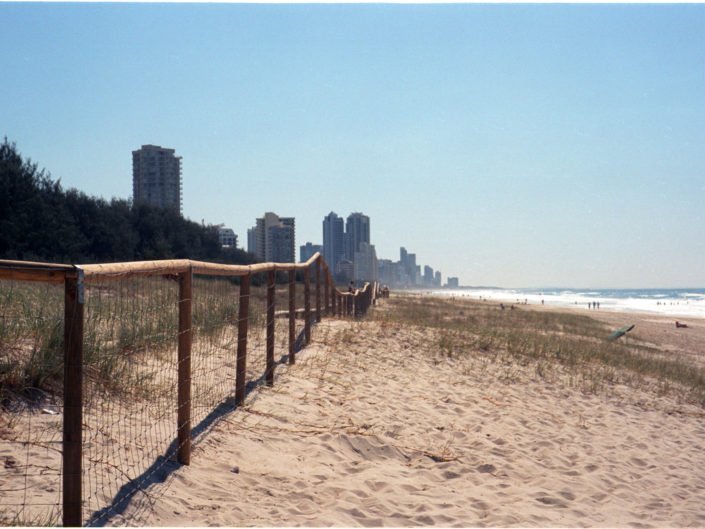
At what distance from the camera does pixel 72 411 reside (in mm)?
3246

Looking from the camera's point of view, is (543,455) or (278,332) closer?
(543,455)

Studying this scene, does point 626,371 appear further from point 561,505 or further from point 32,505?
point 32,505

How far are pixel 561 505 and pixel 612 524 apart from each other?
41cm

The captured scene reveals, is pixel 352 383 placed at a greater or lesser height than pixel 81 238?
lesser

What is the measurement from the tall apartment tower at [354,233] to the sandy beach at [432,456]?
125 meters

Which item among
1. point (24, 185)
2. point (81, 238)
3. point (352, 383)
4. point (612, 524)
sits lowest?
point (612, 524)

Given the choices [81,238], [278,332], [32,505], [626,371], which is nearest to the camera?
[32,505]

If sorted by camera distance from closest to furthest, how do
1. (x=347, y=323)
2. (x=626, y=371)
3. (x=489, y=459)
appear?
(x=489, y=459)
(x=626, y=371)
(x=347, y=323)

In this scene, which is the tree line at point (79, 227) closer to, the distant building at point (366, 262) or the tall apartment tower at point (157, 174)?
the tall apartment tower at point (157, 174)

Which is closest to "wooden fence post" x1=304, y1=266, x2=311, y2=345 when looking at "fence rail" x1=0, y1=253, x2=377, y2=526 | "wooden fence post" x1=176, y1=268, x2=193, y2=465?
"fence rail" x1=0, y1=253, x2=377, y2=526

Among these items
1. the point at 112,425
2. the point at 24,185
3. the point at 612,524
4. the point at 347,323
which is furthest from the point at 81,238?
the point at 612,524

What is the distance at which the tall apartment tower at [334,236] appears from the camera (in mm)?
136750

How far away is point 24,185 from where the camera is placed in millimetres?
22609

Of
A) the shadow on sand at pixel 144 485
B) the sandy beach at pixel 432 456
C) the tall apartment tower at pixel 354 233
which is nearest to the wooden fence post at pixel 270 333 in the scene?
the sandy beach at pixel 432 456
